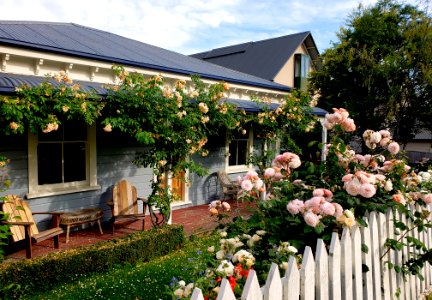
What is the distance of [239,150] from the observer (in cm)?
1173

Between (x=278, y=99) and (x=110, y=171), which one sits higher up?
(x=278, y=99)

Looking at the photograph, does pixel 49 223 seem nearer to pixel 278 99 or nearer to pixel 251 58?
pixel 278 99

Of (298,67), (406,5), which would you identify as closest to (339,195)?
(406,5)

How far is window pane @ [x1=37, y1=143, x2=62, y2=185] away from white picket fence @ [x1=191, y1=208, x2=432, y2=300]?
20.1ft

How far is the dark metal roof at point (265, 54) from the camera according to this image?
20.7m

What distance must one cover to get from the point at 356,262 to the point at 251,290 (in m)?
1.16

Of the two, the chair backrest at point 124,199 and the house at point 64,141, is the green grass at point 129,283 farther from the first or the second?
the house at point 64,141

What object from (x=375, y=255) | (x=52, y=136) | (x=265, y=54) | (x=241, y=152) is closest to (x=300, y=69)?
(x=265, y=54)

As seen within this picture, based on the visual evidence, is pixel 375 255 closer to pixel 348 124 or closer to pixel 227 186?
pixel 348 124

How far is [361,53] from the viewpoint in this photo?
17188 millimetres

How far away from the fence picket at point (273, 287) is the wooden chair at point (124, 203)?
18.1 feet

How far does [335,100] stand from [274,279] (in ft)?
60.8

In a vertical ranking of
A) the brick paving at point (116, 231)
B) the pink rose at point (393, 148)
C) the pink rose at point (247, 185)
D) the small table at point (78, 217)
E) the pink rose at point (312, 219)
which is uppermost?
the pink rose at point (393, 148)

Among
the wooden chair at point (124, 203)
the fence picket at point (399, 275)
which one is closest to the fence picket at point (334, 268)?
the fence picket at point (399, 275)
